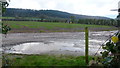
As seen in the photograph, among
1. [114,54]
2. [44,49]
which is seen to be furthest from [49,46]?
[114,54]

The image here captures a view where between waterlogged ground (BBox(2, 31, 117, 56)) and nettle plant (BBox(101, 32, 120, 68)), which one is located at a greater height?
nettle plant (BBox(101, 32, 120, 68))

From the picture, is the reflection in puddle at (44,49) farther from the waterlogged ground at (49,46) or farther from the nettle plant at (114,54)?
the nettle plant at (114,54)

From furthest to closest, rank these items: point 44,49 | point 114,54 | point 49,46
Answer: point 49,46 < point 44,49 < point 114,54

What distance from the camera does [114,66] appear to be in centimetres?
233

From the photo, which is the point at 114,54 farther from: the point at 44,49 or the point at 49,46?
the point at 49,46

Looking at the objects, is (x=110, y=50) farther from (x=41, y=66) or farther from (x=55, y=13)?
(x=55, y=13)

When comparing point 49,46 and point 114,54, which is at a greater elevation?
point 114,54

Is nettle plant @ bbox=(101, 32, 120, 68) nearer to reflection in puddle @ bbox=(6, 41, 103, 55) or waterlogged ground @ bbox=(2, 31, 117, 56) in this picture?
waterlogged ground @ bbox=(2, 31, 117, 56)

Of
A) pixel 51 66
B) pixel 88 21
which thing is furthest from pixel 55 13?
pixel 51 66

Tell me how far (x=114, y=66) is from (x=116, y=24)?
0.65 metres

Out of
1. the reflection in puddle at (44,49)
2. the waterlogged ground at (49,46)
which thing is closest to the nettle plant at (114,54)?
the waterlogged ground at (49,46)

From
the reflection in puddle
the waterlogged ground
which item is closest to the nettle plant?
the waterlogged ground

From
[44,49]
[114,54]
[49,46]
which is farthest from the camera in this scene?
[49,46]

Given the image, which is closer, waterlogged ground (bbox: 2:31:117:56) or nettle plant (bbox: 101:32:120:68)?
nettle plant (bbox: 101:32:120:68)
